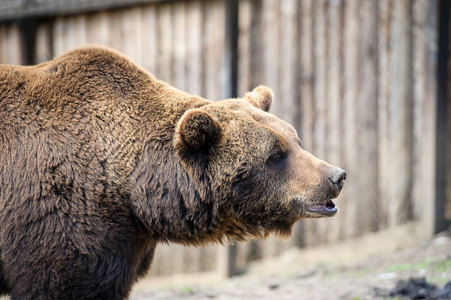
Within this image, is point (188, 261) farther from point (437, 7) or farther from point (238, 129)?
point (437, 7)

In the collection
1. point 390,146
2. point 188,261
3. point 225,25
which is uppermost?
point 225,25

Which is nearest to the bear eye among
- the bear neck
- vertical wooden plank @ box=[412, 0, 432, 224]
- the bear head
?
the bear head

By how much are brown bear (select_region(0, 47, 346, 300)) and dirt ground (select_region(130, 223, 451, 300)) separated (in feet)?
7.08

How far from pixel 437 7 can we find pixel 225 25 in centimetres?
345

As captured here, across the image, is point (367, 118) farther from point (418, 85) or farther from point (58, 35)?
point (58, 35)

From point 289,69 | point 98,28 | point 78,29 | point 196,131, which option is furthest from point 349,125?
point 196,131

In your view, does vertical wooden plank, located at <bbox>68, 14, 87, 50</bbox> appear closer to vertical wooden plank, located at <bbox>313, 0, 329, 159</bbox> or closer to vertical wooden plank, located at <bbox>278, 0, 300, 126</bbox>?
vertical wooden plank, located at <bbox>278, 0, 300, 126</bbox>

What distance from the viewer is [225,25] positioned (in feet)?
28.6

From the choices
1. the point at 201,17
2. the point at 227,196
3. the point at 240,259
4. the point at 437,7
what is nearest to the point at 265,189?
the point at 227,196

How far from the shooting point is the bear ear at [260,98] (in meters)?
5.27

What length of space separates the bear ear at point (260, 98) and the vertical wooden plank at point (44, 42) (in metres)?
5.70

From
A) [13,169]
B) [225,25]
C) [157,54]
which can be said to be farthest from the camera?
[157,54]

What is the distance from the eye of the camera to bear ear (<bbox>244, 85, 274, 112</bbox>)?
17.3ft

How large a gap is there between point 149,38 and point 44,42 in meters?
2.06
